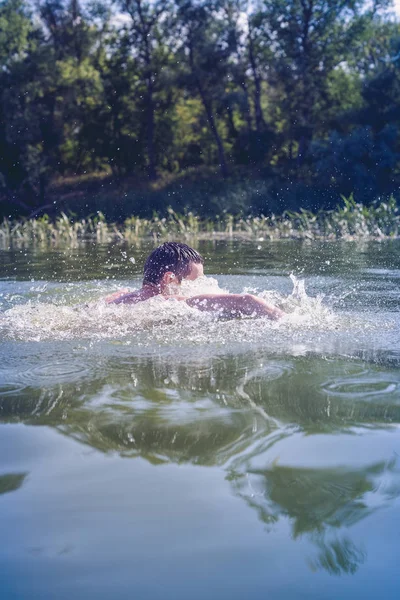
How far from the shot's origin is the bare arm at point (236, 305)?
6195 mm

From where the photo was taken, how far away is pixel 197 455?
10.1ft

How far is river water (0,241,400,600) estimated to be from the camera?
221cm

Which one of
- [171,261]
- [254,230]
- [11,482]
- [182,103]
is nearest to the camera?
[11,482]

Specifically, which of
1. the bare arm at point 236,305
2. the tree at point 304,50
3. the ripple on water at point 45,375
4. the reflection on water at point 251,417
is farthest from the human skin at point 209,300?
the tree at point 304,50

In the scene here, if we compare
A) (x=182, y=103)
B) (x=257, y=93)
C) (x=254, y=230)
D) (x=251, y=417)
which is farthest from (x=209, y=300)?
(x=182, y=103)

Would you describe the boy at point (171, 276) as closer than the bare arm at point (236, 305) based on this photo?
No

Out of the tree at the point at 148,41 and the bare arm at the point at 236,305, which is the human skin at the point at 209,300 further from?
the tree at the point at 148,41

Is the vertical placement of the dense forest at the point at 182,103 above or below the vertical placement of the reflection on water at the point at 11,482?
above

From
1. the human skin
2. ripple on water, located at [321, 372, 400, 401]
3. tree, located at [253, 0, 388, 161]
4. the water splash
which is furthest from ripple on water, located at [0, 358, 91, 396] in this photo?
tree, located at [253, 0, 388, 161]

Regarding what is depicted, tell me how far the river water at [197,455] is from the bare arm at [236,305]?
0.12 meters

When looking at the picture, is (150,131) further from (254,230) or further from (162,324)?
(162,324)

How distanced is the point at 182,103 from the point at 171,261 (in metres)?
36.6

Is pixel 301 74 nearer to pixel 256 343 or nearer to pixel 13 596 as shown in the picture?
pixel 256 343

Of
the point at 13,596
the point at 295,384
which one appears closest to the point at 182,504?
the point at 13,596
